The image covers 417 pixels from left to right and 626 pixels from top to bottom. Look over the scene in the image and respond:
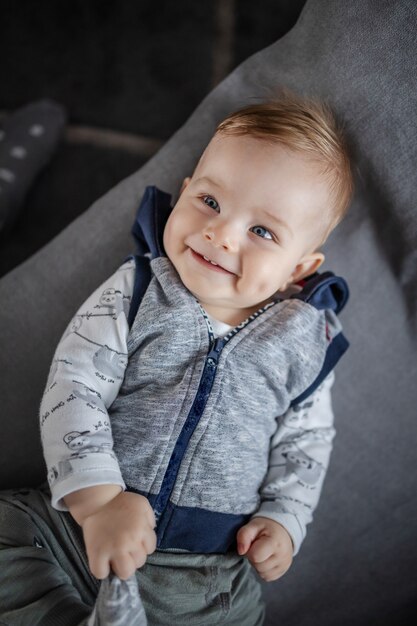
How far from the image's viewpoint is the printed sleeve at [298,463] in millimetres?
982

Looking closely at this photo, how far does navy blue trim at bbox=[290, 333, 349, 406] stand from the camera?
3.32 feet

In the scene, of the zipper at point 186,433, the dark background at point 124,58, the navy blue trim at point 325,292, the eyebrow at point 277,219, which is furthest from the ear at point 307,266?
the dark background at point 124,58

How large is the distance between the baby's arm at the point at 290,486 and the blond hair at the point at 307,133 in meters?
0.32

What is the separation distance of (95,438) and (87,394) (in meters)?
0.07

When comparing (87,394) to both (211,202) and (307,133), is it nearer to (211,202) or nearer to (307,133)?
(211,202)

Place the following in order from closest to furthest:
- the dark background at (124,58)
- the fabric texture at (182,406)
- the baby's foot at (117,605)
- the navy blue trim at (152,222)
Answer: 1. the baby's foot at (117,605)
2. the fabric texture at (182,406)
3. the navy blue trim at (152,222)
4. the dark background at (124,58)

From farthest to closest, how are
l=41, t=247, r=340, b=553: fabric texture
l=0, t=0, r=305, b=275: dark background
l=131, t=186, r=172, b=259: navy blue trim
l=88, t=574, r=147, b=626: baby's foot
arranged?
1. l=0, t=0, r=305, b=275: dark background
2. l=131, t=186, r=172, b=259: navy blue trim
3. l=41, t=247, r=340, b=553: fabric texture
4. l=88, t=574, r=147, b=626: baby's foot

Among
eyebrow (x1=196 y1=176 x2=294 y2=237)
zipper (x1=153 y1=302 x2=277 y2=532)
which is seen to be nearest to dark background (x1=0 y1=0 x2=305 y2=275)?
eyebrow (x1=196 y1=176 x2=294 y2=237)

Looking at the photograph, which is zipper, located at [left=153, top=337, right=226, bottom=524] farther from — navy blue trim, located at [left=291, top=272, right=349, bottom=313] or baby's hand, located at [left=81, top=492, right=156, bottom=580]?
navy blue trim, located at [left=291, top=272, right=349, bottom=313]

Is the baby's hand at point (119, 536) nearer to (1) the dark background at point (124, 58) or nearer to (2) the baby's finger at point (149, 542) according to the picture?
(2) the baby's finger at point (149, 542)

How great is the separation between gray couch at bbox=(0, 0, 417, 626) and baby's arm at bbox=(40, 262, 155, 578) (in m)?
0.21

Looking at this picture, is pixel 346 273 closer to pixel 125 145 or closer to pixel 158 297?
pixel 158 297

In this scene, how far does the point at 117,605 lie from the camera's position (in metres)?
0.75

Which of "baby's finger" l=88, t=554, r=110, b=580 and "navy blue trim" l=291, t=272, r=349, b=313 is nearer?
"baby's finger" l=88, t=554, r=110, b=580
